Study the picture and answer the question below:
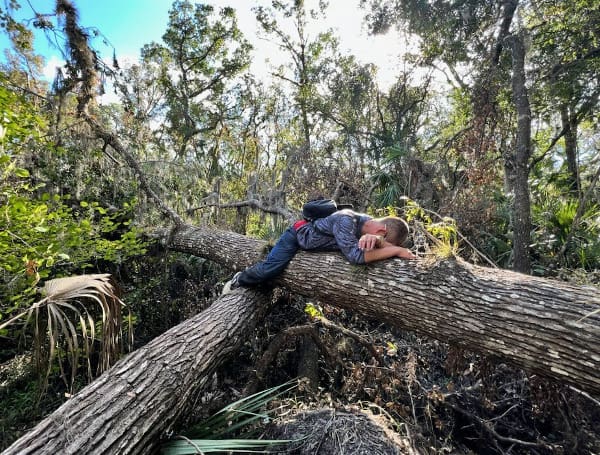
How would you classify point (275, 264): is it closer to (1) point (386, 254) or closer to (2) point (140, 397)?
(1) point (386, 254)

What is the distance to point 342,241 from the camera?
3.00 meters

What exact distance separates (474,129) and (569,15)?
299cm

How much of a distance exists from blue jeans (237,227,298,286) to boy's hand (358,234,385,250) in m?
0.97

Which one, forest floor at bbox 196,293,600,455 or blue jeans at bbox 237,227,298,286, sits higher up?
blue jeans at bbox 237,227,298,286

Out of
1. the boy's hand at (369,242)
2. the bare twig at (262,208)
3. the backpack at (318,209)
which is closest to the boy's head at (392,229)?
the boy's hand at (369,242)

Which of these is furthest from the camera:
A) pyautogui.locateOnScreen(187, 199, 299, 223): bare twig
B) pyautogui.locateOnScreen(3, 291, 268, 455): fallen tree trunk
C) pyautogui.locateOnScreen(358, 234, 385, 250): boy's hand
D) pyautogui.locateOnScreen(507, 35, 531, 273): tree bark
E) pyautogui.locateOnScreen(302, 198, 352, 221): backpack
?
pyautogui.locateOnScreen(187, 199, 299, 223): bare twig

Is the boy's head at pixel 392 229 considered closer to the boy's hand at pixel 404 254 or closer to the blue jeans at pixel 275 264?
the boy's hand at pixel 404 254

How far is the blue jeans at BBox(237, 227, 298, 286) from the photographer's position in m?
3.48

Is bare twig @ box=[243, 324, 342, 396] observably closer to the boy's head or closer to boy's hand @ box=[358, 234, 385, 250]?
boy's hand @ box=[358, 234, 385, 250]

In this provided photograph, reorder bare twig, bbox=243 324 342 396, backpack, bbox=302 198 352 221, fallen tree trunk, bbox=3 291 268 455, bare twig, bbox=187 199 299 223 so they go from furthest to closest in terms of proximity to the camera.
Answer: bare twig, bbox=187 199 299 223 → backpack, bbox=302 198 352 221 → bare twig, bbox=243 324 342 396 → fallen tree trunk, bbox=3 291 268 455

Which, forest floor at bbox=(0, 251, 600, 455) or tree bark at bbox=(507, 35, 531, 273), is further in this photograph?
tree bark at bbox=(507, 35, 531, 273)

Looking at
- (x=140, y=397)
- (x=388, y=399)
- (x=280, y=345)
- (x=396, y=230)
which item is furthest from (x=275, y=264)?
(x=388, y=399)

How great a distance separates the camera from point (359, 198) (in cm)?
721

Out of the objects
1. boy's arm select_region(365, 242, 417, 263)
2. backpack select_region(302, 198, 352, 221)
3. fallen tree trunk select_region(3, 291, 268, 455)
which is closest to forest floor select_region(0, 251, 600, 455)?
fallen tree trunk select_region(3, 291, 268, 455)
